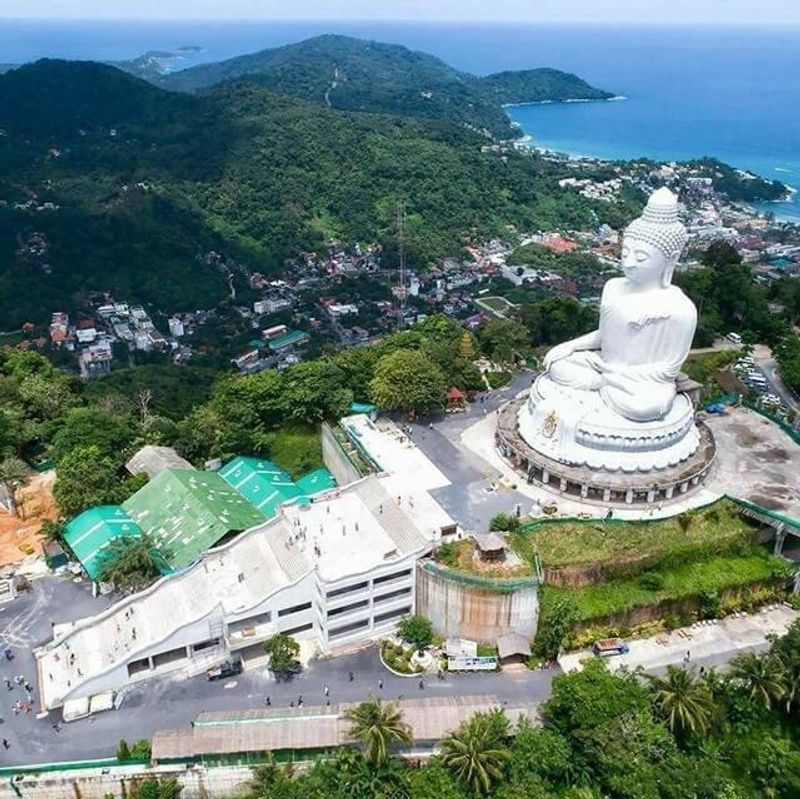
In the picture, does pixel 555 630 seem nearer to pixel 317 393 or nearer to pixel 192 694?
pixel 192 694

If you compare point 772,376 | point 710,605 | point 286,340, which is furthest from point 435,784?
point 286,340

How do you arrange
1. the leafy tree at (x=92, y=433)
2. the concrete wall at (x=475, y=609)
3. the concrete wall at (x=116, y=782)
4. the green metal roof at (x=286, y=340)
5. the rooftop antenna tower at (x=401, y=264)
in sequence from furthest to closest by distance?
the rooftop antenna tower at (x=401, y=264) → the green metal roof at (x=286, y=340) → the leafy tree at (x=92, y=433) → the concrete wall at (x=475, y=609) → the concrete wall at (x=116, y=782)

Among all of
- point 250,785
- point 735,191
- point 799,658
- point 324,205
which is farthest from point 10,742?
point 735,191

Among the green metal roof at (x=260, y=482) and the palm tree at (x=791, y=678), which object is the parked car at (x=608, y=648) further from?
the green metal roof at (x=260, y=482)

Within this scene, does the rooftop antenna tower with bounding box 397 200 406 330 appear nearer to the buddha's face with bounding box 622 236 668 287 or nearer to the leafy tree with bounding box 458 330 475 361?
the leafy tree with bounding box 458 330 475 361

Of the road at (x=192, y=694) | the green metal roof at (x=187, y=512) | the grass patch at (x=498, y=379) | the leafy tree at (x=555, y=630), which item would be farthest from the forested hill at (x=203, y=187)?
the leafy tree at (x=555, y=630)

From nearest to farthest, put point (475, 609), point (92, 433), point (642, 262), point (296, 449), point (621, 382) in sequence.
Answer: point (475, 609) → point (642, 262) → point (621, 382) → point (92, 433) → point (296, 449)
